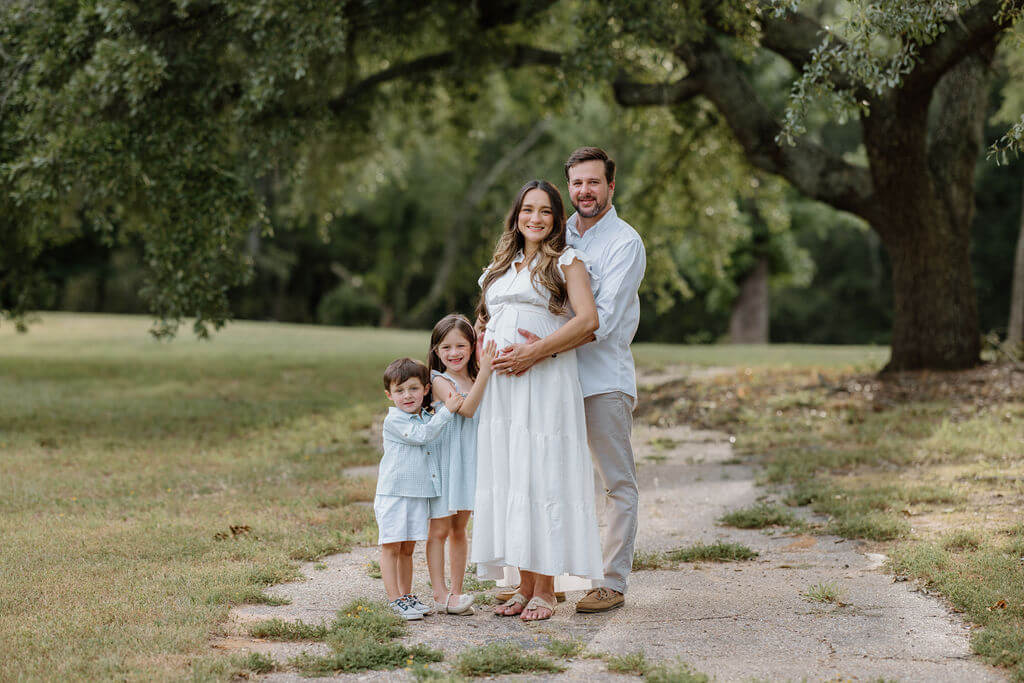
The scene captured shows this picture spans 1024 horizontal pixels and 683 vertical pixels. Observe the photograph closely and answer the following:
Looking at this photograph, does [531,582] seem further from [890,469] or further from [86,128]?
[86,128]

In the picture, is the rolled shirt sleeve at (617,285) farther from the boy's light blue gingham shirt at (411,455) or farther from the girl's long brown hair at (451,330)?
the boy's light blue gingham shirt at (411,455)

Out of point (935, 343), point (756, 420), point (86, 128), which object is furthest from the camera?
point (935, 343)

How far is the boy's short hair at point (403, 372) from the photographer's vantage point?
5.03 metres

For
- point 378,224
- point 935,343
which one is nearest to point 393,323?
point 378,224

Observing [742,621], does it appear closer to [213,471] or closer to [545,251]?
[545,251]

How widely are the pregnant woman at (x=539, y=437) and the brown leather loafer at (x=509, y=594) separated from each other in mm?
149

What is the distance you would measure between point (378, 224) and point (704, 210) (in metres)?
24.3

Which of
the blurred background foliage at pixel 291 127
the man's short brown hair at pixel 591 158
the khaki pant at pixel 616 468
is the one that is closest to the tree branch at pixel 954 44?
the blurred background foliage at pixel 291 127

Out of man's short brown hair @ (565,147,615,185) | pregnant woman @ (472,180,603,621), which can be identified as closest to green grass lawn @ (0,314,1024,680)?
pregnant woman @ (472,180,603,621)

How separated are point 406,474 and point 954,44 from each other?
29.0 ft

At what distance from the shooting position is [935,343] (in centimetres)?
1285

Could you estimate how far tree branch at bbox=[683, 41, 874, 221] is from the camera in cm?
1291

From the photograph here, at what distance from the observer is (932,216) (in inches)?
494

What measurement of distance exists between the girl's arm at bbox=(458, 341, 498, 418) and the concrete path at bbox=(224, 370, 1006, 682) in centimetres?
Answer: 103
